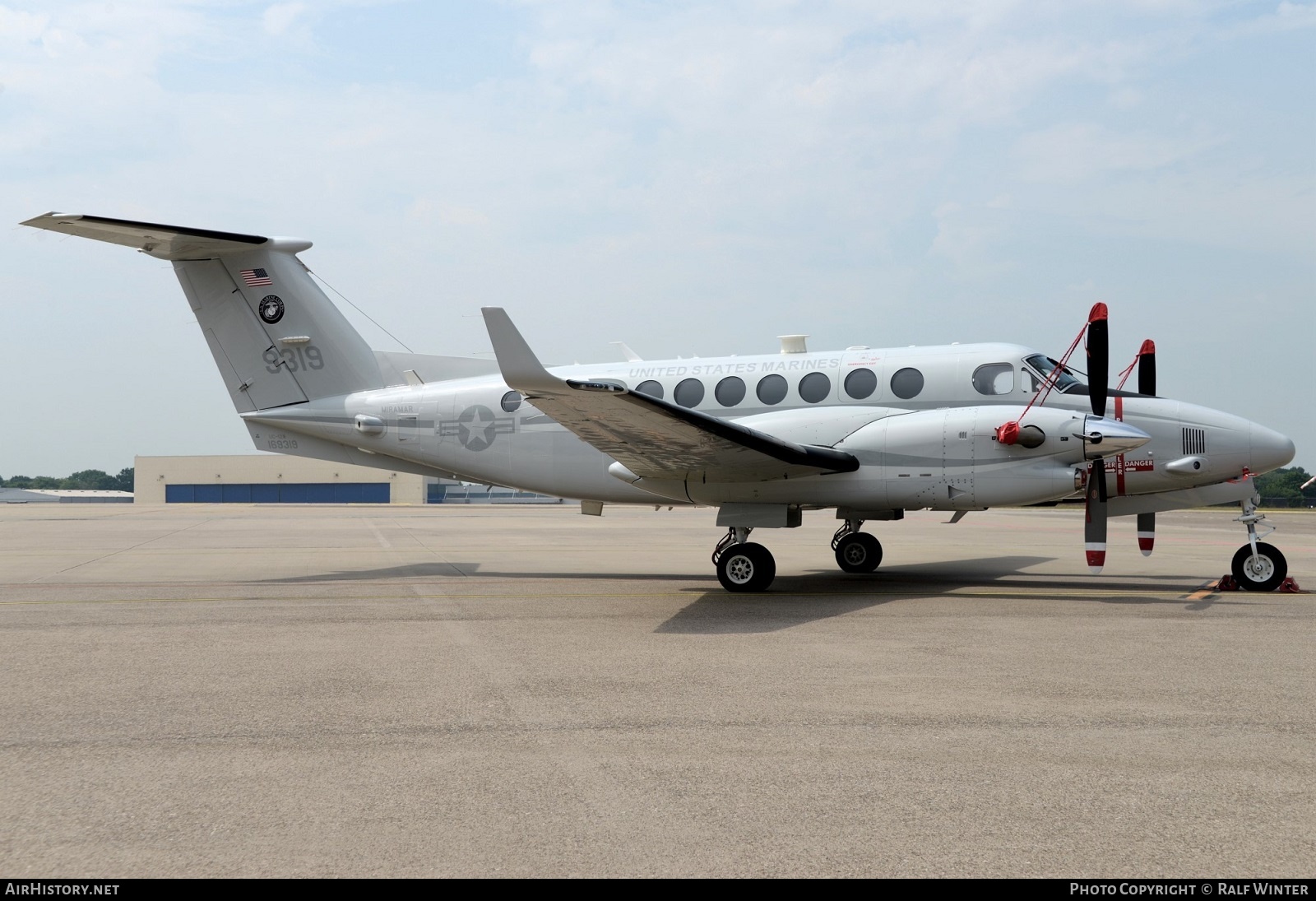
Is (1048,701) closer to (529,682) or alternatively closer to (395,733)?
(529,682)

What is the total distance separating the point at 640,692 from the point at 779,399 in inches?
320

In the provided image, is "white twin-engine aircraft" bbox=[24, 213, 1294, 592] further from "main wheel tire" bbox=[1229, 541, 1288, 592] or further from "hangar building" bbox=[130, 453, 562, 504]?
"hangar building" bbox=[130, 453, 562, 504]

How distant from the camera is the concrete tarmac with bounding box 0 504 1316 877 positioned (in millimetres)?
3703

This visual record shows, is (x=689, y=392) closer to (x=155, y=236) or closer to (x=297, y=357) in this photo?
(x=297, y=357)

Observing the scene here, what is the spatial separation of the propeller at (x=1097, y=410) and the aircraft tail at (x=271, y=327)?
424 inches

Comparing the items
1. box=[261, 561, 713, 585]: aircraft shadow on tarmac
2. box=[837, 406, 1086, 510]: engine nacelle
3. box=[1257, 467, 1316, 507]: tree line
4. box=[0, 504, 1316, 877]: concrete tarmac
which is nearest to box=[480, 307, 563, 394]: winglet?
box=[0, 504, 1316, 877]: concrete tarmac

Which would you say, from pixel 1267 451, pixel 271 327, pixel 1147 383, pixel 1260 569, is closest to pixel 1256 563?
pixel 1260 569

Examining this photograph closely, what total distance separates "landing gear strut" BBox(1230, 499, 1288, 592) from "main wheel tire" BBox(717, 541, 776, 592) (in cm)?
573

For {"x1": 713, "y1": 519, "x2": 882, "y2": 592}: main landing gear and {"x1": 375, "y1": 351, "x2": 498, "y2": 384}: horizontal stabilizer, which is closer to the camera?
{"x1": 713, "y1": 519, "x2": 882, "y2": 592}: main landing gear

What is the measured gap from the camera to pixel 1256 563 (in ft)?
40.6

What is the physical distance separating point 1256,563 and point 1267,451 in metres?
1.38

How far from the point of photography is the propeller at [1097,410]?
11.6 m

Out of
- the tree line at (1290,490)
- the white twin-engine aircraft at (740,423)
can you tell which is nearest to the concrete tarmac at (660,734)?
the white twin-engine aircraft at (740,423)
